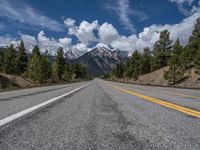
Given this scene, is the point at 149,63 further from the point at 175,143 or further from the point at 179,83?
the point at 175,143

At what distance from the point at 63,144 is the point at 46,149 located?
263 mm

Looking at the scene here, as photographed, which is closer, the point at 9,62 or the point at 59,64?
the point at 9,62

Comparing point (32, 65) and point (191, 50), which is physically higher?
point (191, 50)

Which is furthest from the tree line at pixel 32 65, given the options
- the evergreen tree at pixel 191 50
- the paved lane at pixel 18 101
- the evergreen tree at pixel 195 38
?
the paved lane at pixel 18 101

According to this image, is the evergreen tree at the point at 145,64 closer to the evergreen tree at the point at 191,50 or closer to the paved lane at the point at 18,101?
the evergreen tree at the point at 191,50

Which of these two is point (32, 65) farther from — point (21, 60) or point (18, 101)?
point (18, 101)

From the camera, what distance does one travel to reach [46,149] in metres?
2.45

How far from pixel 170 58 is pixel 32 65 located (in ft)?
112

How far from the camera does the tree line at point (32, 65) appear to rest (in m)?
52.3

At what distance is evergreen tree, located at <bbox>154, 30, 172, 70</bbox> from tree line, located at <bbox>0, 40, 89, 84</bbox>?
3572cm

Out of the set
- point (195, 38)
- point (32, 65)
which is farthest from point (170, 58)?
point (32, 65)

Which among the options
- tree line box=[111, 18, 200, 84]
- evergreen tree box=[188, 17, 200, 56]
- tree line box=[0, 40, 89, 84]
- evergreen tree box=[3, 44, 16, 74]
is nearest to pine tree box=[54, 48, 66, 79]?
tree line box=[0, 40, 89, 84]

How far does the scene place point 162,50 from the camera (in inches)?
2741

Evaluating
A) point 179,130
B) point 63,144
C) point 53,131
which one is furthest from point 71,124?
point 179,130
